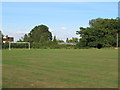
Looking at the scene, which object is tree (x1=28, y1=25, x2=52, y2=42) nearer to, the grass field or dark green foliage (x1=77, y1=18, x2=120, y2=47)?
dark green foliage (x1=77, y1=18, x2=120, y2=47)

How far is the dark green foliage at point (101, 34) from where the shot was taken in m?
67.2

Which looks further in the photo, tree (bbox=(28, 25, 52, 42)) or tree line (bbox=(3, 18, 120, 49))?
tree (bbox=(28, 25, 52, 42))

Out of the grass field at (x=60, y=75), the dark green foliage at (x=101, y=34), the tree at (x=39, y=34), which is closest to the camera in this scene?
the grass field at (x=60, y=75)

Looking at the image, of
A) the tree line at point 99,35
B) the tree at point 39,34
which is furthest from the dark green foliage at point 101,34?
the tree at point 39,34

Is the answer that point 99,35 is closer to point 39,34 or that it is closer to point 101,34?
point 101,34

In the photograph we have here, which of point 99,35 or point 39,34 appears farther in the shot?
point 39,34

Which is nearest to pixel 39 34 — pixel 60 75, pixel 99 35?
pixel 99 35

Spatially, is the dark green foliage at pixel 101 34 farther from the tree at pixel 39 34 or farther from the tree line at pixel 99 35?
the tree at pixel 39 34

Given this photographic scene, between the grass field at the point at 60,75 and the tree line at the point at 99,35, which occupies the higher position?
the tree line at the point at 99,35

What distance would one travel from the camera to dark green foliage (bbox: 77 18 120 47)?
6725cm

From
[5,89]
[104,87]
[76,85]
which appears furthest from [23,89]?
[104,87]

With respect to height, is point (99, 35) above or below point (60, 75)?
above

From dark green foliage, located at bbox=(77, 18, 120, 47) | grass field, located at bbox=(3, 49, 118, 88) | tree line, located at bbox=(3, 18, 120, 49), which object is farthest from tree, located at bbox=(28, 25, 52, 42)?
grass field, located at bbox=(3, 49, 118, 88)

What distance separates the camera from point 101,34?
6856 cm
